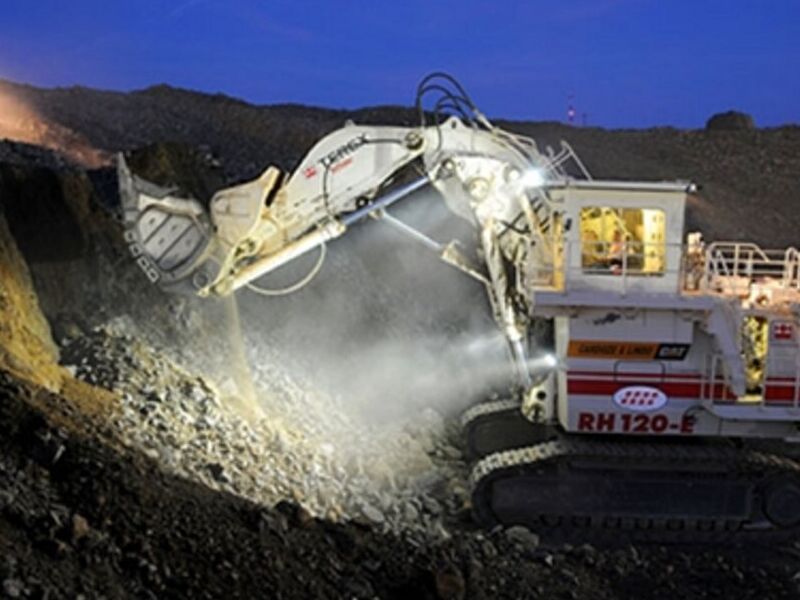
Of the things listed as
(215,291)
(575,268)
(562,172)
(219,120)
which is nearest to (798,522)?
(575,268)

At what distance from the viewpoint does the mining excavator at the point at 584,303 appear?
1004cm

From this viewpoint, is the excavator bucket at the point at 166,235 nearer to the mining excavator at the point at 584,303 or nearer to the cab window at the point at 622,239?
the mining excavator at the point at 584,303

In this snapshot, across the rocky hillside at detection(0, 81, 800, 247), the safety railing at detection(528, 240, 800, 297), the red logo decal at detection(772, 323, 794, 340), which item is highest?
the rocky hillside at detection(0, 81, 800, 247)

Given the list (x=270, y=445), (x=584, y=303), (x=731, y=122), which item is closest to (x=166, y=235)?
(x=270, y=445)

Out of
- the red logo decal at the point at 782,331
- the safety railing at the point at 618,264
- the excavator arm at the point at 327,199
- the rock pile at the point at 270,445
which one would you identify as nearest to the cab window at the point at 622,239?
the safety railing at the point at 618,264

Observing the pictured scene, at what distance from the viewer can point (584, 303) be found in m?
9.94

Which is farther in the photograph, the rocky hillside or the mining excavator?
the rocky hillside

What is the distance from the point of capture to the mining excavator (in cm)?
1004

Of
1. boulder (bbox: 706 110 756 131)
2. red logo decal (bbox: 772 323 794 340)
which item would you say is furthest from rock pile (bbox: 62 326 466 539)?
boulder (bbox: 706 110 756 131)

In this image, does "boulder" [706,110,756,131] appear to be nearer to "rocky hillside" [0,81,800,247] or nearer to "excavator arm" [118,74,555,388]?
"rocky hillside" [0,81,800,247]

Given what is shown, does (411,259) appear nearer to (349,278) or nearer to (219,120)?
(349,278)

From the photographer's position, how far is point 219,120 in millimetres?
29750

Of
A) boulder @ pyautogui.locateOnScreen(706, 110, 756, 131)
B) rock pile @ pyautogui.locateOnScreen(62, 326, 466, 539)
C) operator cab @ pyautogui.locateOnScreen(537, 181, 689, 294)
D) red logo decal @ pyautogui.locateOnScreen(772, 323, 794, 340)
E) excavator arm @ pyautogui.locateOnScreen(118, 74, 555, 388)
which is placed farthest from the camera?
boulder @ pyautogui.locateOnScreen(706, 110, 756, 131)

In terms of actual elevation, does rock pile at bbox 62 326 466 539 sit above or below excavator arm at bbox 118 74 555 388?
below
